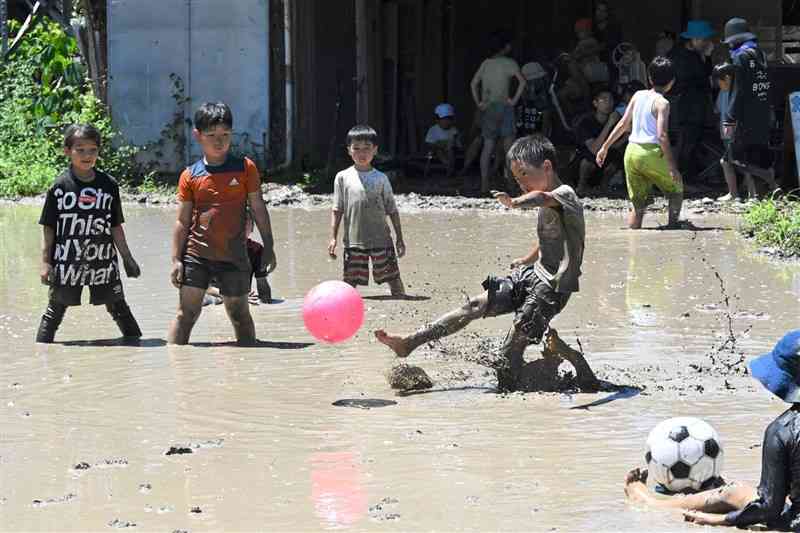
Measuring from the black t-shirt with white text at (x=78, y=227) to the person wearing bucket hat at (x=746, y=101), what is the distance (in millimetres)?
8361

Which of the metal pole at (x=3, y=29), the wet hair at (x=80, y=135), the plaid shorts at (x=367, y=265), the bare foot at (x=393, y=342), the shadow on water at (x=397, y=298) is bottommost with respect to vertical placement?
the shadow on water at (x=397, y=298)

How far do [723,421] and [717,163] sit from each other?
11.6 meters

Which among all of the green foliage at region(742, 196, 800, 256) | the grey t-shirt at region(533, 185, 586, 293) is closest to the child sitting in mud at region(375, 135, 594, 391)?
the grey t-shirt at region(533, 185, 586, 293)

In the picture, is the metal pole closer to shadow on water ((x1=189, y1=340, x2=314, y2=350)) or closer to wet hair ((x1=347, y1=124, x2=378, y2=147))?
wet hair ((x1=347, y1=124, x2=378, y2=147))

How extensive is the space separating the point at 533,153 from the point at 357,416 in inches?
63.8

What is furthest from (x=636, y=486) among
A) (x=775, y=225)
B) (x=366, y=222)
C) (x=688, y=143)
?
(x=688, y=143)

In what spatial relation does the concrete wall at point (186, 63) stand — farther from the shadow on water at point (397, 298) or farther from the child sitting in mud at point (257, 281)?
the shadow on water at point (397, 298)

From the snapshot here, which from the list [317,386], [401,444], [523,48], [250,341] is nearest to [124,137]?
[523,48]

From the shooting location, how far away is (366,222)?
34.9 ft

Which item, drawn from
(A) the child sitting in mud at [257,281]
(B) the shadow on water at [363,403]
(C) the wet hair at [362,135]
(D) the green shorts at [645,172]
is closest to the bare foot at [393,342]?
(B) the shadow on water at [363,403]

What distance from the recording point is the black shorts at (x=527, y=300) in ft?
24.4

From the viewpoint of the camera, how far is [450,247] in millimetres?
13164

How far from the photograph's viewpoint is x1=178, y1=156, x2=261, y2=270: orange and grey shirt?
873cm

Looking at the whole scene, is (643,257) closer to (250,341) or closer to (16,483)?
(250,341)
